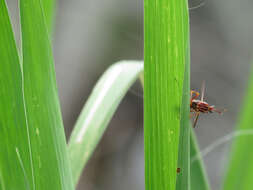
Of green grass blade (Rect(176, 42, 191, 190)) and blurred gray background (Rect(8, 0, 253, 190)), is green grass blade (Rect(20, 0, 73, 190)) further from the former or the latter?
blurred gray background (Rect(8, 0, 253, 190))

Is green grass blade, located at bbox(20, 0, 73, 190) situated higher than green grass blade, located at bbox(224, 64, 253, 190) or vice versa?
green grass blade, located at bbox(20, 0, 73, 190)

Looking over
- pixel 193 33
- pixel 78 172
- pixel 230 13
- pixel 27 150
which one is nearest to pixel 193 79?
pixel 193 33


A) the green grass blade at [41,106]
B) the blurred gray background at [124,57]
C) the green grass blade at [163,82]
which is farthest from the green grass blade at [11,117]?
the blurred gray background at [124,57]

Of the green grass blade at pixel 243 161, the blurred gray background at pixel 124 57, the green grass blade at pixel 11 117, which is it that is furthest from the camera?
the blurred gray background at pixel 124 57

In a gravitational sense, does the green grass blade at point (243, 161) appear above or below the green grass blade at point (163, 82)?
below

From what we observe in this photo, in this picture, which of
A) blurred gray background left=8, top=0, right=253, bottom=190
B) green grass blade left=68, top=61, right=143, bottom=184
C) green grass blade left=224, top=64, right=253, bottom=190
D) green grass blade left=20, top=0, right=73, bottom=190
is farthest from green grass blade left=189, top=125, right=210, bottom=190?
blurred gray background left=8, top=0, right=253, bottom=190

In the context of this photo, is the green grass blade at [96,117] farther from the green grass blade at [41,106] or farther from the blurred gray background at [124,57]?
the blurred gray background at [124,57]
